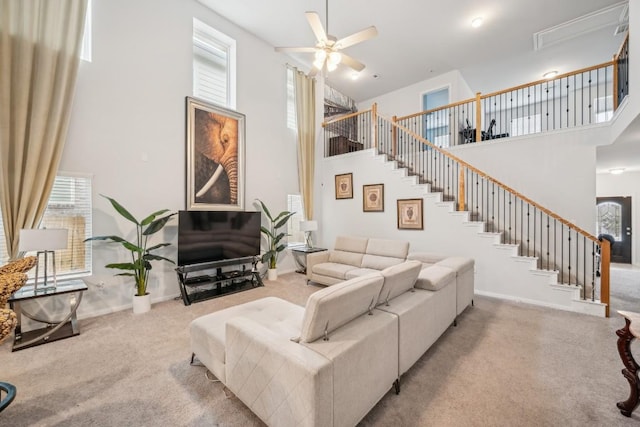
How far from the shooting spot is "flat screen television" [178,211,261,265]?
4.17 meters

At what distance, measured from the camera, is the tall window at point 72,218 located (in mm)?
3410

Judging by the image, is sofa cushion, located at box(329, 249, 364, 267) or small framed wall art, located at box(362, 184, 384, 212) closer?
sofa cushion, located at box(329, 249, 364, 267)

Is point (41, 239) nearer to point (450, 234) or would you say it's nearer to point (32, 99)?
point (32, 99)

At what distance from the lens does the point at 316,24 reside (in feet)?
10.5

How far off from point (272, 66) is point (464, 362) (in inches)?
249

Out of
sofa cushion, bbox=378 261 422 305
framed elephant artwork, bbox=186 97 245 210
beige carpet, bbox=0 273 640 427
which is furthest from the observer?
framed elephant artwork, bbox=186 97 245 210

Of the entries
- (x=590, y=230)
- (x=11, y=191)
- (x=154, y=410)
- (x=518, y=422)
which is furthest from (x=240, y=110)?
(x=590, y=230)

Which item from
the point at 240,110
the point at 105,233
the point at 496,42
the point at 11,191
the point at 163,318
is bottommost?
the point at 163,318

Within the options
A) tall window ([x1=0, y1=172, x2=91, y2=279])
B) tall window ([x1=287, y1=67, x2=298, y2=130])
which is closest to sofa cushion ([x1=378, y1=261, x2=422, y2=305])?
tall window ([x1=0, y1=172, x2=91, y2=279])

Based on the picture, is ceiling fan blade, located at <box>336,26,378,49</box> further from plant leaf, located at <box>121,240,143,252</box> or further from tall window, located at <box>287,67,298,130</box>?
plant leaf, located at <box>121,240,143,252</box>

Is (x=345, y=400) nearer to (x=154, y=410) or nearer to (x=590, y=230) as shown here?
(x=154, y=410)

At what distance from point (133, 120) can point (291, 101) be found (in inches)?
141

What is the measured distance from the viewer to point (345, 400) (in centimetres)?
150

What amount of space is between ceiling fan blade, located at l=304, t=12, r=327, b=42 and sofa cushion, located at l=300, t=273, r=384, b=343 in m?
2.96
